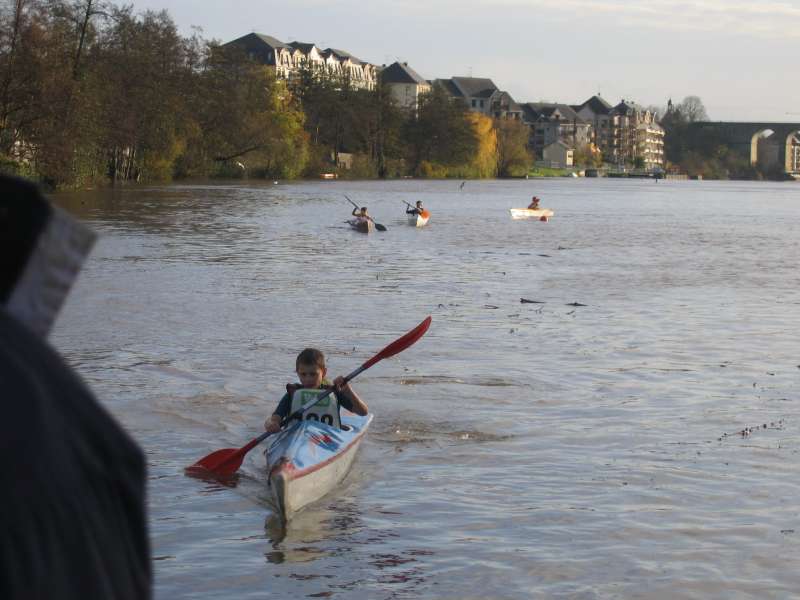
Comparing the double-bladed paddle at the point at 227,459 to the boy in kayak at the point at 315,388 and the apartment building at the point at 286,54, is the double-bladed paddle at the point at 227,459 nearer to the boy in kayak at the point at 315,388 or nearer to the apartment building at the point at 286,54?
the boy in kayak at the point at 315,388

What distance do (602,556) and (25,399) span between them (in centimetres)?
689

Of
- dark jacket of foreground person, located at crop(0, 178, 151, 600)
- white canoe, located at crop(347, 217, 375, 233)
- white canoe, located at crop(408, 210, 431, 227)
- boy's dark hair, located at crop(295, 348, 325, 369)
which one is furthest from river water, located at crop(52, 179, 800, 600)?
white canoe, located at crop(408, 210, 431, 227)

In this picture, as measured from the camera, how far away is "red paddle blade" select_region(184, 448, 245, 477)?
8.98 m

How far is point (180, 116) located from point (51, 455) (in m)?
73.0

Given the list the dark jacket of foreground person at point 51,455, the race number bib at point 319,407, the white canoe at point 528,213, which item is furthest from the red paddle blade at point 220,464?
the white canoe at point 528,213

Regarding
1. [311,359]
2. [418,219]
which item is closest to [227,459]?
[311,359]

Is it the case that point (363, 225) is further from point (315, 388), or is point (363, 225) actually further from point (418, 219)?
point (315, 388)

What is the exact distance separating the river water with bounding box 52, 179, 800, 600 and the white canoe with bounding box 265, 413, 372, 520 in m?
0.14

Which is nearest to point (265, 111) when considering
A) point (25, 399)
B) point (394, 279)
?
point (394, 279)

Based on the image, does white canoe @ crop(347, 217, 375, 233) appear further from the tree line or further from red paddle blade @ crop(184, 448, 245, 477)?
red paddle blade @ crop(184, 448, 245, 477)

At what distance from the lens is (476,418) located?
1147 cm

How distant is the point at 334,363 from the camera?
13938mm

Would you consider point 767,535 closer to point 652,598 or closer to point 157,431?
point 652,598

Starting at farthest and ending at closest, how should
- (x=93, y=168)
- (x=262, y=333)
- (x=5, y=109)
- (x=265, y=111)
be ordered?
1. (x=265, y=111)
2. (x=93, y=168)
3. (x=5, y=109)
4. (x=262, y=333)
